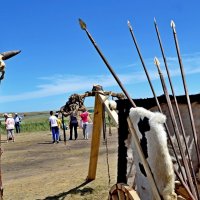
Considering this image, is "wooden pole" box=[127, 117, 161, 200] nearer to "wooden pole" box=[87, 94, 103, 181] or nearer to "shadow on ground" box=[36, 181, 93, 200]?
"wooden pole" box=[87, 94, 103, 181]

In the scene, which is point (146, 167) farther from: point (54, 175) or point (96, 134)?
point (54, 175)

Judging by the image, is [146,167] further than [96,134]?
No

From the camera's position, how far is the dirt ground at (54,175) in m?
8.86

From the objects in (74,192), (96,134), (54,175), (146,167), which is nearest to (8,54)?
(146,167)

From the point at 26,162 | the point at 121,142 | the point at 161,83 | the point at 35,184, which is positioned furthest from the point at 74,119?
the point at 161,83

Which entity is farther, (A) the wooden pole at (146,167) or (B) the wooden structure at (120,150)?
(B) the wooden structure at (120,150)

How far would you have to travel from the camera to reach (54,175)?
1105 centimetres

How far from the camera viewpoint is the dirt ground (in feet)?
29.1

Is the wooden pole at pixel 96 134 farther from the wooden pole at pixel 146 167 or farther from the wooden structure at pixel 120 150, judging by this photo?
the wooden pole at pixel 146 167

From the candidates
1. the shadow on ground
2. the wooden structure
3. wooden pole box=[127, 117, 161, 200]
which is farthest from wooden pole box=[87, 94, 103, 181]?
wooden pole box=[127, 117, 161, 200]

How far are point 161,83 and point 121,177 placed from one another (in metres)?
3.01

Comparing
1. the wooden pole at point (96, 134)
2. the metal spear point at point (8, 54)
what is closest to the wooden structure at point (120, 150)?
the wooden pole at point (96, 134)

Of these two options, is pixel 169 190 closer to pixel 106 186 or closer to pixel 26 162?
pixel 106 186

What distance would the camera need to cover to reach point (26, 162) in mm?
15234
